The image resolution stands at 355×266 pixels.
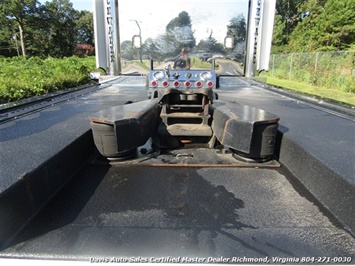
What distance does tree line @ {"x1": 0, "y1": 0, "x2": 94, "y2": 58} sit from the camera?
40.1m

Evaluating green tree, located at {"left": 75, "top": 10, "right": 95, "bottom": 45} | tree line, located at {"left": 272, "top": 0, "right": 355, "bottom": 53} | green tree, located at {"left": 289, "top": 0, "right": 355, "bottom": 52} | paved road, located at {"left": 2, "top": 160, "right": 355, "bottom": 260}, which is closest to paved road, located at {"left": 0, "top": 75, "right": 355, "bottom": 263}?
paved road, located at {"left": 2, "top": 160, "right": 355, "bottom": 260}

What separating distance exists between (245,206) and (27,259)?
1240mm

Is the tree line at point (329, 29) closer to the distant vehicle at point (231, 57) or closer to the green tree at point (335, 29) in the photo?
the green tree at point (335, 29)

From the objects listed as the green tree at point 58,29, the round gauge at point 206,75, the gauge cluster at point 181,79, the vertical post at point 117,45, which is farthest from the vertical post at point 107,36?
the green tree at point 58,29

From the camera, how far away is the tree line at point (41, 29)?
40125 millimetres

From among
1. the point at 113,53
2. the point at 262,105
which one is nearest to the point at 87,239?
the point at 262,105

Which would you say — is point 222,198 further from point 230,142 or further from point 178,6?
point 178,6

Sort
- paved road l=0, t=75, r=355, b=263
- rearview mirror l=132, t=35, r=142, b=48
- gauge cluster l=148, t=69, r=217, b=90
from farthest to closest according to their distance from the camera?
rearview mirror l=132, t=35, r=142, b=48
gauge cluster l=148, t=69, r=217, b=90
paved road l=0, t=75, r=355, b=263

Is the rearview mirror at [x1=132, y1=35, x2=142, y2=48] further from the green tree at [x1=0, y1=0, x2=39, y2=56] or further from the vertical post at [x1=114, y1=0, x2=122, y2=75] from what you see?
the green tree at [x1=0, y1=0, x2=39, y2=56]

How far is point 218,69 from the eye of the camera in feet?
15.5

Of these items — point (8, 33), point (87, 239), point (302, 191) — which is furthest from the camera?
point (8, 33)

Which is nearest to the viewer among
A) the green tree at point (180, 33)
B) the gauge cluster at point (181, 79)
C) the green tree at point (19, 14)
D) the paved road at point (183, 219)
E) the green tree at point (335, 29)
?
the paved road at point (183, 219)

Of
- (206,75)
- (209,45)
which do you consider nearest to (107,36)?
(209,45)

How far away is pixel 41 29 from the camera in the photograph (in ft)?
145
